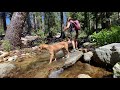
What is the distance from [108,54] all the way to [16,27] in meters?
2.45

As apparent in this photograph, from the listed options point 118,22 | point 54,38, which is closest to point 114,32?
point 118,22

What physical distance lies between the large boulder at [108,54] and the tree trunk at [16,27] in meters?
1.89

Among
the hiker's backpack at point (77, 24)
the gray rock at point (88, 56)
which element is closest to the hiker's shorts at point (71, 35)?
the hiker's backpack at point (77, 24)

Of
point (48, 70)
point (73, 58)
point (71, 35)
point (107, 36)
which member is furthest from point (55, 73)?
point (107, 36)

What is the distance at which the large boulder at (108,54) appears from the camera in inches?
259

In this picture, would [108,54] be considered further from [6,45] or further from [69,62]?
[6,45]

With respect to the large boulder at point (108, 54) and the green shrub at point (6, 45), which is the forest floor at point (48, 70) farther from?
the green shrub at point (6, 45)

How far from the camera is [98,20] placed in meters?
7.48

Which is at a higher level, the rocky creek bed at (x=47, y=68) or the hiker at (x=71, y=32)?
the hiker at (x=71, y=32)

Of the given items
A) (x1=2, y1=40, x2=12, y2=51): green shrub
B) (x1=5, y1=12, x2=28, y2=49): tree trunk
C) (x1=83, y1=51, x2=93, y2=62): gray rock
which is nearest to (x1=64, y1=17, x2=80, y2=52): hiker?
(x1=83, y1=51, x2=93, y2=62): gray rock

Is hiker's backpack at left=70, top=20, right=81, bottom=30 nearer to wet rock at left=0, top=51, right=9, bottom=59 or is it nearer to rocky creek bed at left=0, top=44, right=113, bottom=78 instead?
rocky creek bed at left=0, top=44, right=113, bottom=78

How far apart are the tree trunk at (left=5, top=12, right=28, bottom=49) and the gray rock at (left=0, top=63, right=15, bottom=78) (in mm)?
888
